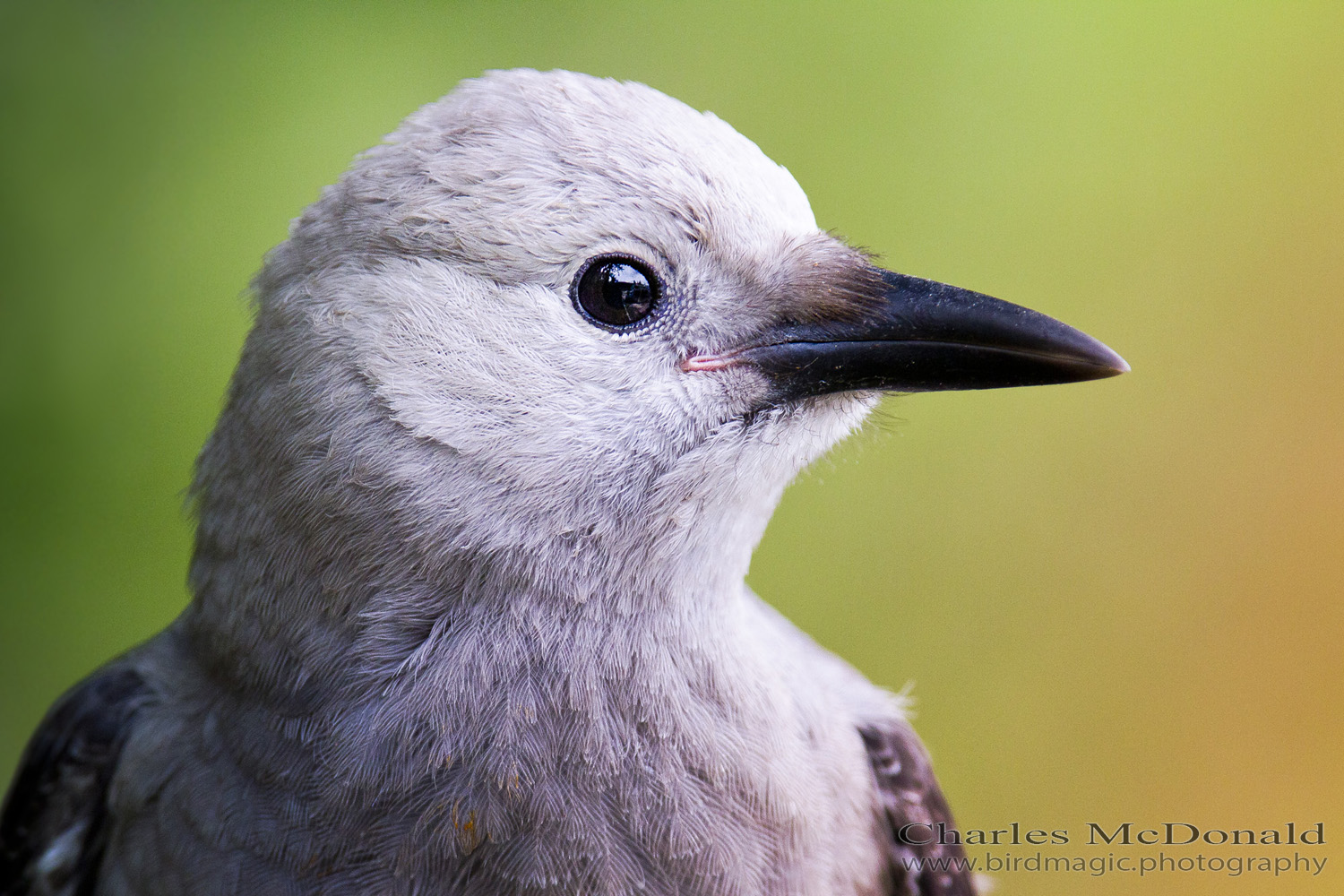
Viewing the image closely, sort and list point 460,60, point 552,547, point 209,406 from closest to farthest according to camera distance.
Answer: point 552,547
point 460,60
point 209,406

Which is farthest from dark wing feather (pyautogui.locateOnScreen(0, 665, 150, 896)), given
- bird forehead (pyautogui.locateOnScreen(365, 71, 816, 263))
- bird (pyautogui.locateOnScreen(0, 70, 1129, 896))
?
bird forehead (pyautogui.locateOnScreen(365, 71, 816, 263))

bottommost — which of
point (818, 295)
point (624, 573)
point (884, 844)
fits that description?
point (884, 844)

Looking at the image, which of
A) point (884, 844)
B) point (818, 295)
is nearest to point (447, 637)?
point (818, 295)

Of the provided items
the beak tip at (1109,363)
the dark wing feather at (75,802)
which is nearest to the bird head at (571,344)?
the beak tip at (1109,363)

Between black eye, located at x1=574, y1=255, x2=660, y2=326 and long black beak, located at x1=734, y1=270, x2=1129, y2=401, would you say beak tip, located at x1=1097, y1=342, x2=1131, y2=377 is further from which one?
→ black eye, located at x1=574, y1=255, x2=660, y2=326

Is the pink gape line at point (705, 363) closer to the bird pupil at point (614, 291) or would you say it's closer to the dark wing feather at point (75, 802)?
the bird pupil at point (614, 291)

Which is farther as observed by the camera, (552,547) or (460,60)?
(460,60)

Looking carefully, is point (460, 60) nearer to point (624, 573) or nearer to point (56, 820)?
point (624, 573)

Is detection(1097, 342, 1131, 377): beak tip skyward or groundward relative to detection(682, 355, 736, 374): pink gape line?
skyward
